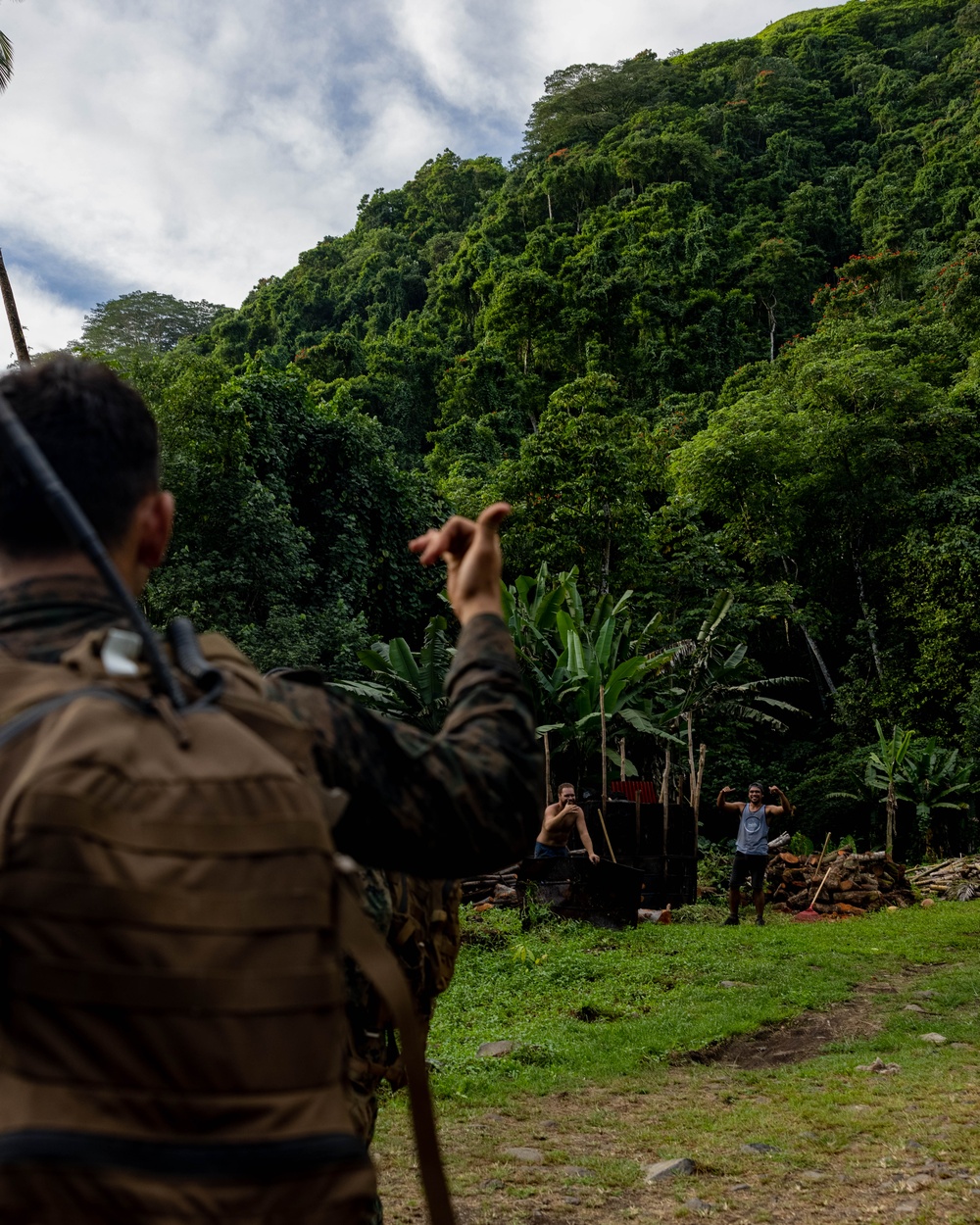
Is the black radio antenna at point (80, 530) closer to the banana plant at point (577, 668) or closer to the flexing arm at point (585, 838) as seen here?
the flexing arm at point (585, 838)

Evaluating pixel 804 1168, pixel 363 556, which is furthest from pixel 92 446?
pixel 363 556

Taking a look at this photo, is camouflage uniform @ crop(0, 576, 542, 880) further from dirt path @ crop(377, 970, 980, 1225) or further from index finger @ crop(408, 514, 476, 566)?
dirt path @ crop(377, 970, 980, 1225)

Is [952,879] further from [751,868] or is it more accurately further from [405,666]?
[405,666]

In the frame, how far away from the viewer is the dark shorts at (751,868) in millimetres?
11930

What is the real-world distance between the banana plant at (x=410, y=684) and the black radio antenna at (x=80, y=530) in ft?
38.6

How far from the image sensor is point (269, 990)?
104cm

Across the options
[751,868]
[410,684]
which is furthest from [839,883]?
[410,684]

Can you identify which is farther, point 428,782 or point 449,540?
point 449,540

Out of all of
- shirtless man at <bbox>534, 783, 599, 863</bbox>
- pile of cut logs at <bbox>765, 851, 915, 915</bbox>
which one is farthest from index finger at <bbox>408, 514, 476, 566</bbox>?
pile of cut logs at <bbox>765, 851, 915, 915</bbox>

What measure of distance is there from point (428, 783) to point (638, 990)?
7.66 m

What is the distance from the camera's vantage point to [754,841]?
1177 cm

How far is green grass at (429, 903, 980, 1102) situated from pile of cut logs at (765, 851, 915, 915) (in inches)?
75.1

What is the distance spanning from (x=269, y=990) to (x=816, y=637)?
2507 cm

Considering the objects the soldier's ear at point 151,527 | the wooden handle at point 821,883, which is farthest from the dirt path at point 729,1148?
the wooden handle at point 821,883
